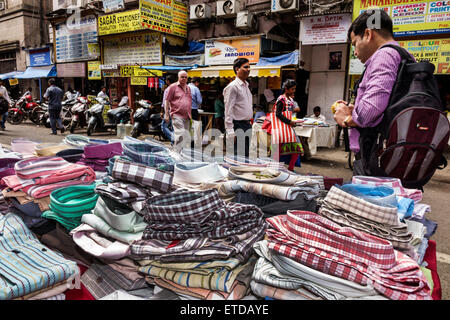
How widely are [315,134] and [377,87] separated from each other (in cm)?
560

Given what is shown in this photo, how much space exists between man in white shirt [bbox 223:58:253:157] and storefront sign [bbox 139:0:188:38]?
10.2 metres

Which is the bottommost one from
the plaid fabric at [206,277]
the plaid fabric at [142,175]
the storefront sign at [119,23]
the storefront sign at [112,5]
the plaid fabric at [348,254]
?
the plaid fabric at [206,277]

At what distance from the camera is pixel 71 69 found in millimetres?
17953

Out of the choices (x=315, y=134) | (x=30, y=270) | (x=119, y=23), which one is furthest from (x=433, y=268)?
(x=119, y=23)

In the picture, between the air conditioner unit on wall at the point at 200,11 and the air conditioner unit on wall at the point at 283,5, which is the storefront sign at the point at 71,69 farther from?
the air conditioner unit on wall at the point at 283,5

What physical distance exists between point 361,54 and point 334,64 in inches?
392

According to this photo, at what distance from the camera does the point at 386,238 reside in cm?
122

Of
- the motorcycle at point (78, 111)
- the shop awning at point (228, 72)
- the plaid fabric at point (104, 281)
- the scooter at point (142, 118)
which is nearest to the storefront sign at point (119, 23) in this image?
the shop awning at point (228, 72)

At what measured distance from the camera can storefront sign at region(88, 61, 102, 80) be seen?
16.3 meters

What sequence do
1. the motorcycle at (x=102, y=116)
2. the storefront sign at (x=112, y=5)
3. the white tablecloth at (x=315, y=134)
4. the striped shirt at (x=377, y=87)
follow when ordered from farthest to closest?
the storefront sign at (x=112, y=5)
the motorcycle at (x=102, y=116)
the white tablecloth at (x=315, y=134)
the striped shirt at (x=377, y=87)

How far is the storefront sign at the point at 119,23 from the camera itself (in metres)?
13.4

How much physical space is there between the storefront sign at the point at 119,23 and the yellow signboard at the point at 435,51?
10.3 metres

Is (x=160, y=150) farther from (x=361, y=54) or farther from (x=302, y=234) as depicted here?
(x=361, y=54)
